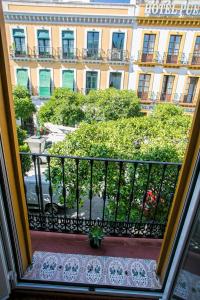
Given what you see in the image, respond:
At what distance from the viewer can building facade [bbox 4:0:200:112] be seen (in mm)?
9664

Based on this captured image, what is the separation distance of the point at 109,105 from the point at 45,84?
14.5 ft

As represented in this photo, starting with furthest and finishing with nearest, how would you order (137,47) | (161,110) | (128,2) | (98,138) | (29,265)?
(137,47) → (128,2) → (161,110) → (98,138) → (29,265)

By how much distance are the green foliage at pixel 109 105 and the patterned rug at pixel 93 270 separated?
26.5 ft

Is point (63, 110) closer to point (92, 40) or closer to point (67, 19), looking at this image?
point (92, 40)

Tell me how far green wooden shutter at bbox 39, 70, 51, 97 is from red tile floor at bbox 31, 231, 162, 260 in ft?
35.4

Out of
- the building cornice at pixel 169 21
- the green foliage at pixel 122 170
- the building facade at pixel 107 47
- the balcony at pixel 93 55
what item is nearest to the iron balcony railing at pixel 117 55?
the building facade at pixel 107 47

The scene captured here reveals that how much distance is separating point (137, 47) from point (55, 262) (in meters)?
11.0

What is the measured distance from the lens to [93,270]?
1.37 meters

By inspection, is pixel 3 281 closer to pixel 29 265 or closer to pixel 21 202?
pixel 29 265

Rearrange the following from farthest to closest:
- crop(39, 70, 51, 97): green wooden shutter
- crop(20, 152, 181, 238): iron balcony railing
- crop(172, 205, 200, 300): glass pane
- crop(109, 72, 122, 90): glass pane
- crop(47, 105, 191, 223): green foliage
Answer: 1. crop(39, 70, 51, 97): green wooden shutter
2. crop(109, 72, 122, 90): glass pane
3. crop(47, 105, 191, 223): green foliage
4. crop(20, 152, 181, 238): iron balcony railing
5. crop(172, 205, 200, 300): glass pane

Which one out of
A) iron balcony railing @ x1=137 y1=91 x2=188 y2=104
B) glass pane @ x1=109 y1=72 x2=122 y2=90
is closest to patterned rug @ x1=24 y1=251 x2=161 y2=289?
iron balcony railing @ x1=137 y1=91 x2=188 y2=104

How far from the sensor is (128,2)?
9.46 meters

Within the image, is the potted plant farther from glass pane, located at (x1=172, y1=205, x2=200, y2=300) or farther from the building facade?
the building facade

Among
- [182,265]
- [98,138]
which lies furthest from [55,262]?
[98,138]
